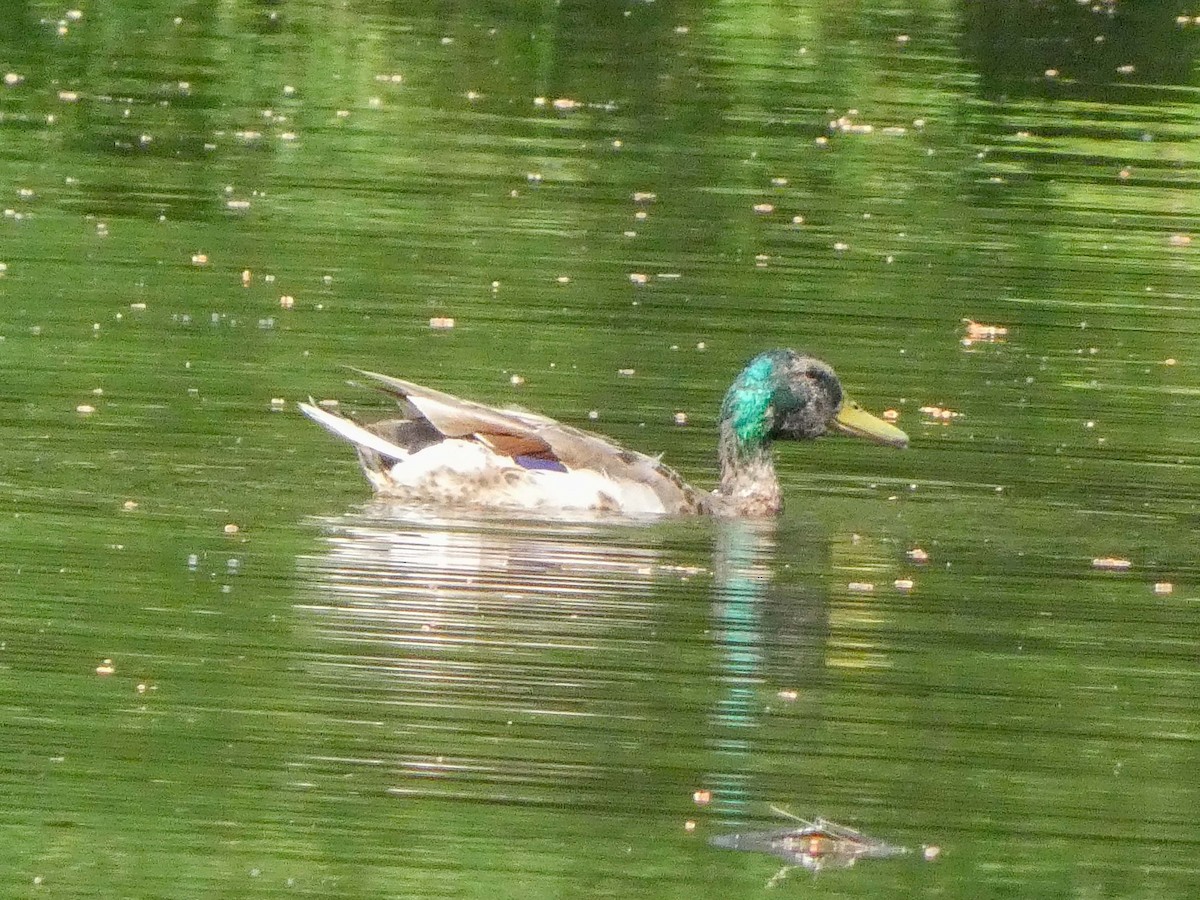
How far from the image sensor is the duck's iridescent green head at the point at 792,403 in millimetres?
12008

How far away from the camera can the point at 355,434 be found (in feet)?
37.0

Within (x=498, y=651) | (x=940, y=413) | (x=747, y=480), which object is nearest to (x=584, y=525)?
(x=747, y=480)

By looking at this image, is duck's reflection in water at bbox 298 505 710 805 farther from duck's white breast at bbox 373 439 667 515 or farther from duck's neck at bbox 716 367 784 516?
duck's neck at bbox 716 367 784 516

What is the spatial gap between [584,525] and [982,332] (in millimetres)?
4249

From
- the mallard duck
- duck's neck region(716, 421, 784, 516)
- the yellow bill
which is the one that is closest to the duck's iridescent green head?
the yellow bill

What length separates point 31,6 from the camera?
2656 centimetres

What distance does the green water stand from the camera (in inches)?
306

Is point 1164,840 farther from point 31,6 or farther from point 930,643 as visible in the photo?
point 31,6

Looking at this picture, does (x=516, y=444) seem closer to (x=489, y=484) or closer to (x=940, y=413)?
(x=489, y=484)

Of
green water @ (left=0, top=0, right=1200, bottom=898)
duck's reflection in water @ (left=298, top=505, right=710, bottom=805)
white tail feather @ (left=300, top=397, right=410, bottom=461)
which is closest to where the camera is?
green water @ (left=0, top=0, right=1200, bottom=898)

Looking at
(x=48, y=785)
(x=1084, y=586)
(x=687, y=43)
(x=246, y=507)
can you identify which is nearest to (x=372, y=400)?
(x=246, y=507)

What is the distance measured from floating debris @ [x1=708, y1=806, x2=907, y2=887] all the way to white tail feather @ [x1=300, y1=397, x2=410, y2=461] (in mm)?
3872

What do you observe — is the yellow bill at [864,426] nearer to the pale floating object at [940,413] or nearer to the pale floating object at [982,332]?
the pale floating object at [940,413]

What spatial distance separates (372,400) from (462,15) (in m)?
14.9
